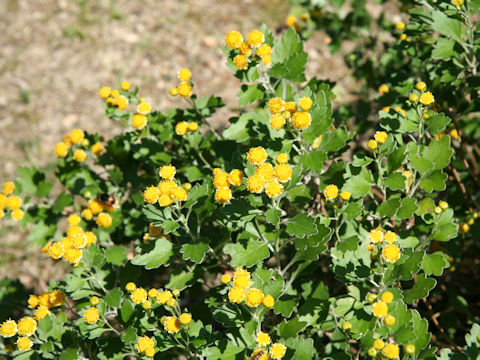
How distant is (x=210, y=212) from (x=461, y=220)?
1685 mm

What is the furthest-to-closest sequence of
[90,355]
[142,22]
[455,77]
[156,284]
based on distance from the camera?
[142,22] < [156,284] < [455,77] < [90,355]

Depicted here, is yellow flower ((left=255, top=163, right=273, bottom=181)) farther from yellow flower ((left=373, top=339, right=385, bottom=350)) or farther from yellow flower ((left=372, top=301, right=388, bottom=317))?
yellow flower ((left=373, top=339, right=385, bottom=350))

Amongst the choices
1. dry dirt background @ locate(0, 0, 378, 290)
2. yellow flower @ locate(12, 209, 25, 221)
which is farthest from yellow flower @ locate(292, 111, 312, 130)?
dry dirt background @ locate(0, 0, 378, 290)

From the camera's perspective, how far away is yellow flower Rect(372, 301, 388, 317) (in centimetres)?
207

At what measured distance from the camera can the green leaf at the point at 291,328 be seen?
2.28 m

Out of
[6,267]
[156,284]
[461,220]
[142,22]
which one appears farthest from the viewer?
[142,22]

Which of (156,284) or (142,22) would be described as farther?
(142,22)

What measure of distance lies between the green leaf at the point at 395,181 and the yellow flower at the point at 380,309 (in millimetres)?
616

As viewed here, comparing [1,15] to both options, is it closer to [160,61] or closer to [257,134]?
[160,61]

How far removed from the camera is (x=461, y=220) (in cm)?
306

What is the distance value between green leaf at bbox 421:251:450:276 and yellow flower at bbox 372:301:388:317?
1.54 feet

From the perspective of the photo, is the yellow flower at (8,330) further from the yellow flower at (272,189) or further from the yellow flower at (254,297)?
the yellow flower at (272,189)

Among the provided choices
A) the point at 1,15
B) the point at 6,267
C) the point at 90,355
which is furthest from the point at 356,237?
the point at 1,15

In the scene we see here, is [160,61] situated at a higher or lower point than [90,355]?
higher
